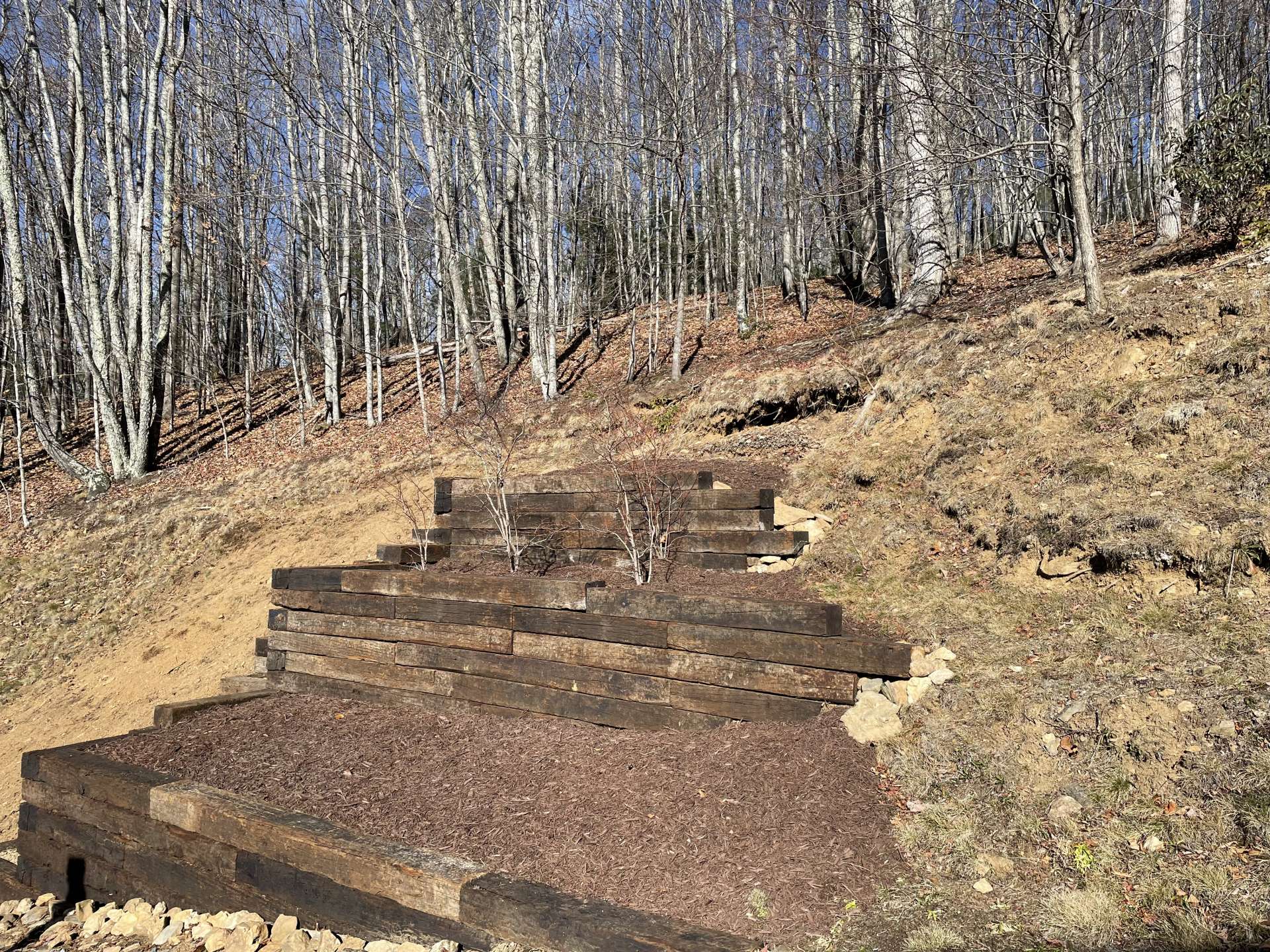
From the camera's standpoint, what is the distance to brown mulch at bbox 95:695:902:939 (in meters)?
3.45

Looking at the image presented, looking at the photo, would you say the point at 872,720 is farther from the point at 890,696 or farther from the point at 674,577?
Answer: the point at 674,577

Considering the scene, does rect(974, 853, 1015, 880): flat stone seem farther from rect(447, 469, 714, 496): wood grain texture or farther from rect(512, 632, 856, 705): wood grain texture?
rect(447, 469, 714, 496): wood grain texture

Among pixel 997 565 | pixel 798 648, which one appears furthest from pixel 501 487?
pixel 997 565

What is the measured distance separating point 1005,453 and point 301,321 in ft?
→ 73.1

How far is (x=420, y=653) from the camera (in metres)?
5.94

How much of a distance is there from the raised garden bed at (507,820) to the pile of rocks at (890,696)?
0.15 m

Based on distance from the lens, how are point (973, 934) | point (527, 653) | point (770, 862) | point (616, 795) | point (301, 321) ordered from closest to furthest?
1. point (973, 934)
2. point (770, 862)
3. point (616, 795)
4. point (527, 653)
5. point (301, 321)

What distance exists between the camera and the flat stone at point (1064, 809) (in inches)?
133

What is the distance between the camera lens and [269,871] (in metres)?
4.19

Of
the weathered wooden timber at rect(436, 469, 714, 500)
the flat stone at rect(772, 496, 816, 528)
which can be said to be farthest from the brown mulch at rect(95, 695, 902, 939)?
the flat stone at rect(772, 496, 816, 528)

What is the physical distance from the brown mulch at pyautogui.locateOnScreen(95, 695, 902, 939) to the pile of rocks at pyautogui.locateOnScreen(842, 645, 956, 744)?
0.12m

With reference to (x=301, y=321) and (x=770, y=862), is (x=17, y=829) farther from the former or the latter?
(x=301, y=321)

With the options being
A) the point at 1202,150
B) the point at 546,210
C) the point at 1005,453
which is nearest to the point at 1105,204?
the point at 1202,150

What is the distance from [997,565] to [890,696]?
1.76m
